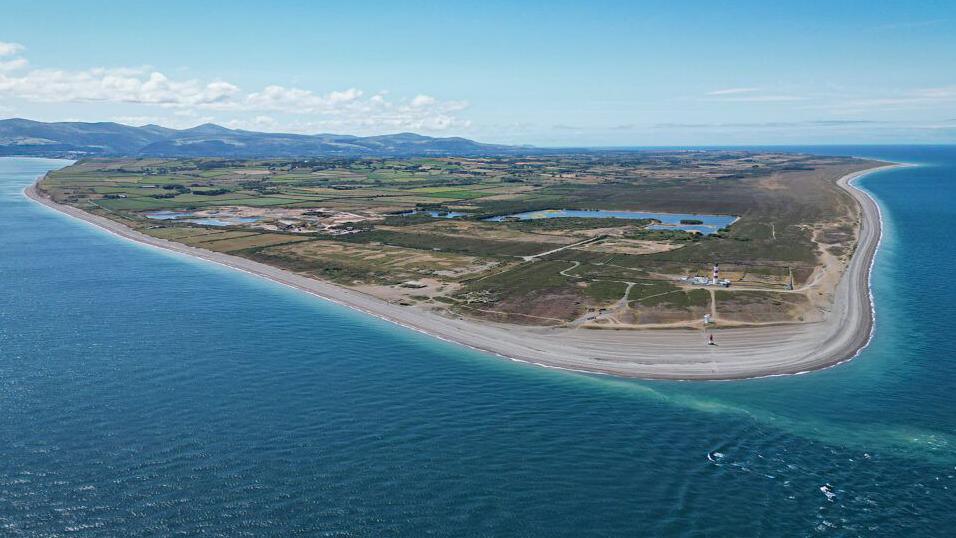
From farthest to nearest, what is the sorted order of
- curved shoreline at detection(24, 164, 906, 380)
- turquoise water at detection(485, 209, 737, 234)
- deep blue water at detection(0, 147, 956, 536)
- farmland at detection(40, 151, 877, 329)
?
turquoise water at detection(485, 209, 737, 234)
farmland at detection(40, 151, 877, 329)
curved shoreline at detection(24, 164, 906, 380)
deep blue water at detection(0, 147, 956, 536)

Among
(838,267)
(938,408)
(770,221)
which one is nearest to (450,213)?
(770,221)

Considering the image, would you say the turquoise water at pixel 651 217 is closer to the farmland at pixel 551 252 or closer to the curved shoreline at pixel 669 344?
the farmland at pixel 551 252

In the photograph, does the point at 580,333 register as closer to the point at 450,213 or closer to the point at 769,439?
the point at 769,439

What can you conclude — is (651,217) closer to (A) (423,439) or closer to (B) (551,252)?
(B) (551,252)

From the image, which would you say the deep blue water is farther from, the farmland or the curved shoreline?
the farmland

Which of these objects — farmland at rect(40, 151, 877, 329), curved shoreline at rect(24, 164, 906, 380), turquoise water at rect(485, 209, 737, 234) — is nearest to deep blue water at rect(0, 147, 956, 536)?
curved shoreline at rect(24, 164, 906, 380)
